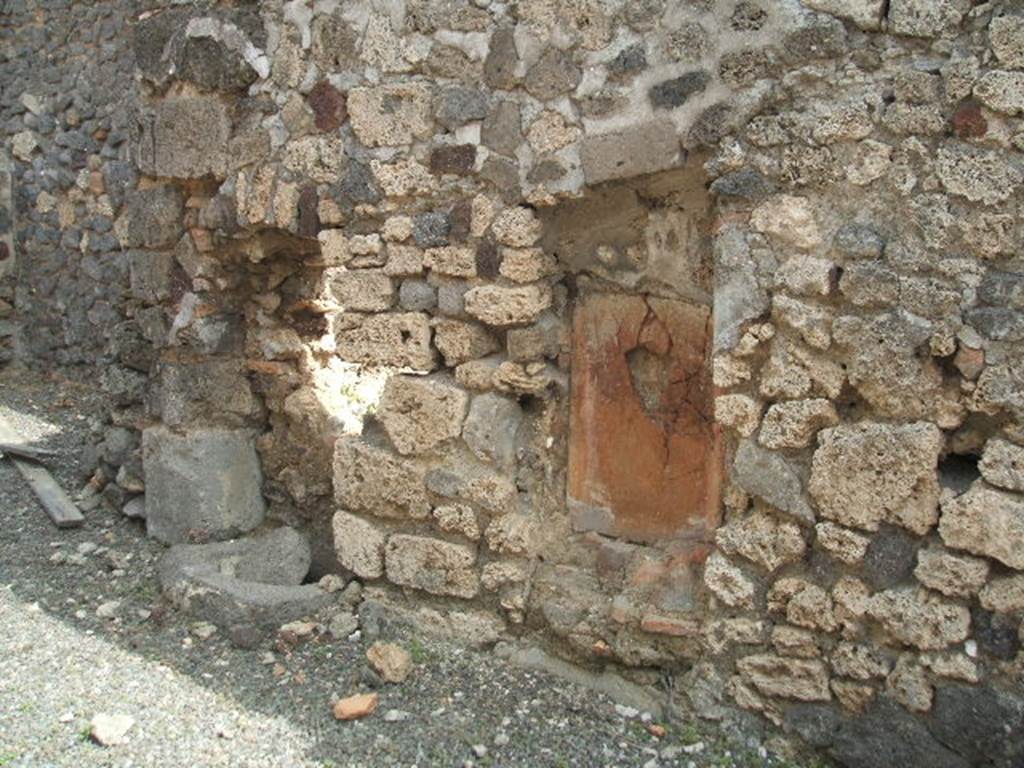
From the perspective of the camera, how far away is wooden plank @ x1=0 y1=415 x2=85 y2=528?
4.50 meters

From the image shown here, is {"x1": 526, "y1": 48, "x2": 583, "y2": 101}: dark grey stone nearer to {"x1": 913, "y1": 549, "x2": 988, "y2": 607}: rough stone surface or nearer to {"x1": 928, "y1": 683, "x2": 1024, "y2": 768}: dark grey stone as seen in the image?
{"x1": 913, "y1": 549, "x2": 988, "y2": 607}: rough stone surface

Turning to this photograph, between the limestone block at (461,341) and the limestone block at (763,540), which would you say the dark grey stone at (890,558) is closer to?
the limestone block at (763,540)

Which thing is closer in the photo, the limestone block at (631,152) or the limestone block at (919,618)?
the limestone block at (919,618)

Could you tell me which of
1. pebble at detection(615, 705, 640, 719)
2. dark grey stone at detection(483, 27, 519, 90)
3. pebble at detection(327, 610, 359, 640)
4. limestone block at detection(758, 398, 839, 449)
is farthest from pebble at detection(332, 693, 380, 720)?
dark grey stone at detection(483, 27, 519, 90)

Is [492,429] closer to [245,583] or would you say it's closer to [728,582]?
[728,582]

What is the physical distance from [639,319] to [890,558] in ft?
3.54

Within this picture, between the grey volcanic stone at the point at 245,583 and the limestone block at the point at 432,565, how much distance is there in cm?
33

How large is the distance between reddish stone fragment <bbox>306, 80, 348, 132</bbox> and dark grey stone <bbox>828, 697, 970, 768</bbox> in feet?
8.25

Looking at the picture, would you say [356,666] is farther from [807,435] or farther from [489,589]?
[807,435]

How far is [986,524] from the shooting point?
2.55m

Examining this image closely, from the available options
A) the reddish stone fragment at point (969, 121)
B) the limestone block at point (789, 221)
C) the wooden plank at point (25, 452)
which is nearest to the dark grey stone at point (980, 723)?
the limestone block at point (789, 221)

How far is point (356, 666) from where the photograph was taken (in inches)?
136

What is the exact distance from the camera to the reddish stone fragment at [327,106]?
353 cm

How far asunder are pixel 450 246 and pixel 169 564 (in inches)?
67.1
